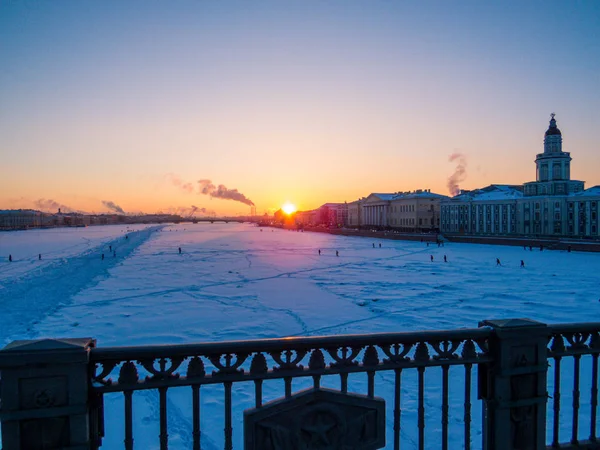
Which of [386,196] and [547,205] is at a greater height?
[386,196]

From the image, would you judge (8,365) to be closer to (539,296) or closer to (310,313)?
(310,313)

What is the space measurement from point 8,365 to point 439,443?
594 cm

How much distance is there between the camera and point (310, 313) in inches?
615

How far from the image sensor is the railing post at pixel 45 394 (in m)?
2.48

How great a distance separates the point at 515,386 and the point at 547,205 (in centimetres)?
7567

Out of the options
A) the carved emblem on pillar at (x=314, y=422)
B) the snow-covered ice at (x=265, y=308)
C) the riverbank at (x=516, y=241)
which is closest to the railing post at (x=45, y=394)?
the carved emblem on pillar at (x=314, y=422)

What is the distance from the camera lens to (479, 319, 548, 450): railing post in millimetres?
3168

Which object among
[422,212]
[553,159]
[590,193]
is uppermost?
[553,159]

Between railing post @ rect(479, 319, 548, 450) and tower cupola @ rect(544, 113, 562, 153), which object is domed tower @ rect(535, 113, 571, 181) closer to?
tower cupola @ rect(544, 113, 562, 153)

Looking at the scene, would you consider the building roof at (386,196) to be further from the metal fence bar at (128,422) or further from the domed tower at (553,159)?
the metal fence bar at (128,422)

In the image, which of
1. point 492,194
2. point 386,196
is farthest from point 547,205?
point 386,196

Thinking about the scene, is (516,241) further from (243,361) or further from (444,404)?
(243,361)

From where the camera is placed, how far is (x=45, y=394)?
255 centimetres

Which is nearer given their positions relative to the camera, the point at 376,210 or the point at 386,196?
the point at 386,196
